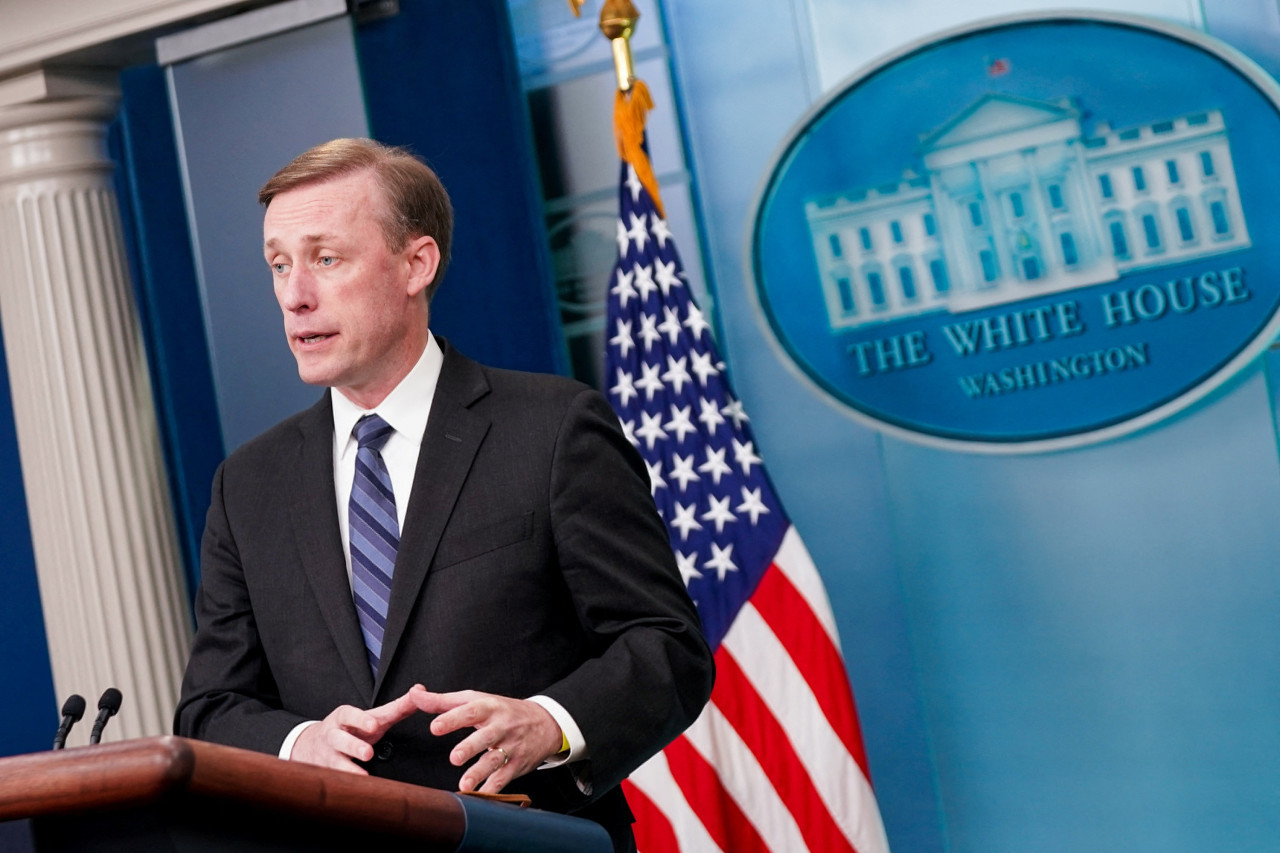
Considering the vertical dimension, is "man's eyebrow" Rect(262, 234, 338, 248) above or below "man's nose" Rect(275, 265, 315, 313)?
above

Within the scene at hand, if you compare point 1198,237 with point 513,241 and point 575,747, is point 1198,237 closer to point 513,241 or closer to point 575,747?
point 513,241

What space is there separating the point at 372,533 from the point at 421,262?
37 cm

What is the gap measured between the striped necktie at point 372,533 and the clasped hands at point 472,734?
0.63ft

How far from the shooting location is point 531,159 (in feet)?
12.1

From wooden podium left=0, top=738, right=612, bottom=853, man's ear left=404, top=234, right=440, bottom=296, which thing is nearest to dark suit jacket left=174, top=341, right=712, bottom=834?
man's ear left=404, top=234, right=440, bottom=296

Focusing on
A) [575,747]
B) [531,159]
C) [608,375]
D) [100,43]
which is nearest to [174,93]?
[100,43]

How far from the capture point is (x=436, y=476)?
1.64 metres

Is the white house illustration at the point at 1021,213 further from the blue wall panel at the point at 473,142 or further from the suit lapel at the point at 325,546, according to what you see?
the suit lapel at the point at 325,546

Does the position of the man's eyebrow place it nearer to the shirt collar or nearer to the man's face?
the man's face

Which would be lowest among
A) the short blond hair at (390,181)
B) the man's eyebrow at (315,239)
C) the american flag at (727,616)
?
the american flag at (727,616)

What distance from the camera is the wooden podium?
864 millimetres

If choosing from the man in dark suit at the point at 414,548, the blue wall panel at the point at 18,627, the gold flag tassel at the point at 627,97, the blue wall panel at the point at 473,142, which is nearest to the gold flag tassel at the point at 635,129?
the gold flag tassel at the point at 627,97

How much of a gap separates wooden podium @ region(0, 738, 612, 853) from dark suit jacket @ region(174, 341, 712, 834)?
47 cm

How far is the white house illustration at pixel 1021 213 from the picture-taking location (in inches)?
122
